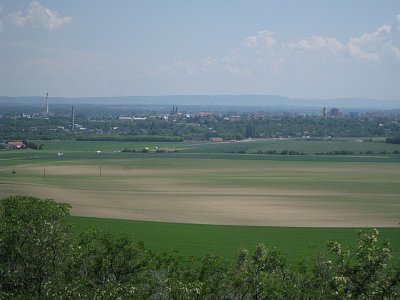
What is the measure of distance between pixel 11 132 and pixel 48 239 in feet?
221

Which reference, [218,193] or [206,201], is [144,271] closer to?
[206,201]

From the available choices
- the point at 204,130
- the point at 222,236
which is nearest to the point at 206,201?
the point at 222,236

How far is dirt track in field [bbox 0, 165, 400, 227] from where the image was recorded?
2725cm

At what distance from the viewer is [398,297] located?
10.9 metres

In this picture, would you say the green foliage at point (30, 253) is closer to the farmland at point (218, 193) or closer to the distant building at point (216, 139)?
the farmland at point (218, 193)

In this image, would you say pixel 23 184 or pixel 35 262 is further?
pixel 23 184

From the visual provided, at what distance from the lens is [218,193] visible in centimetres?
3462

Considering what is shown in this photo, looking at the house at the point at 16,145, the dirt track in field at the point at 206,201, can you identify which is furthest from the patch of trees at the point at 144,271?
the house at the point at 16,145

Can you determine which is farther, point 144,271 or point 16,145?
point 16,145

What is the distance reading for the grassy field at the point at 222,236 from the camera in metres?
21.3

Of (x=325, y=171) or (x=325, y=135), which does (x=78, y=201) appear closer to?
(x=325, y=171)

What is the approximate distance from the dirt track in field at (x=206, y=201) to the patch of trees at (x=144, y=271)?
40.9 feet

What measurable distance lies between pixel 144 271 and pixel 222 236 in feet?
32.5

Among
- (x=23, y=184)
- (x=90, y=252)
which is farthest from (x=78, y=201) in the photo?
(x=90, y=252)
